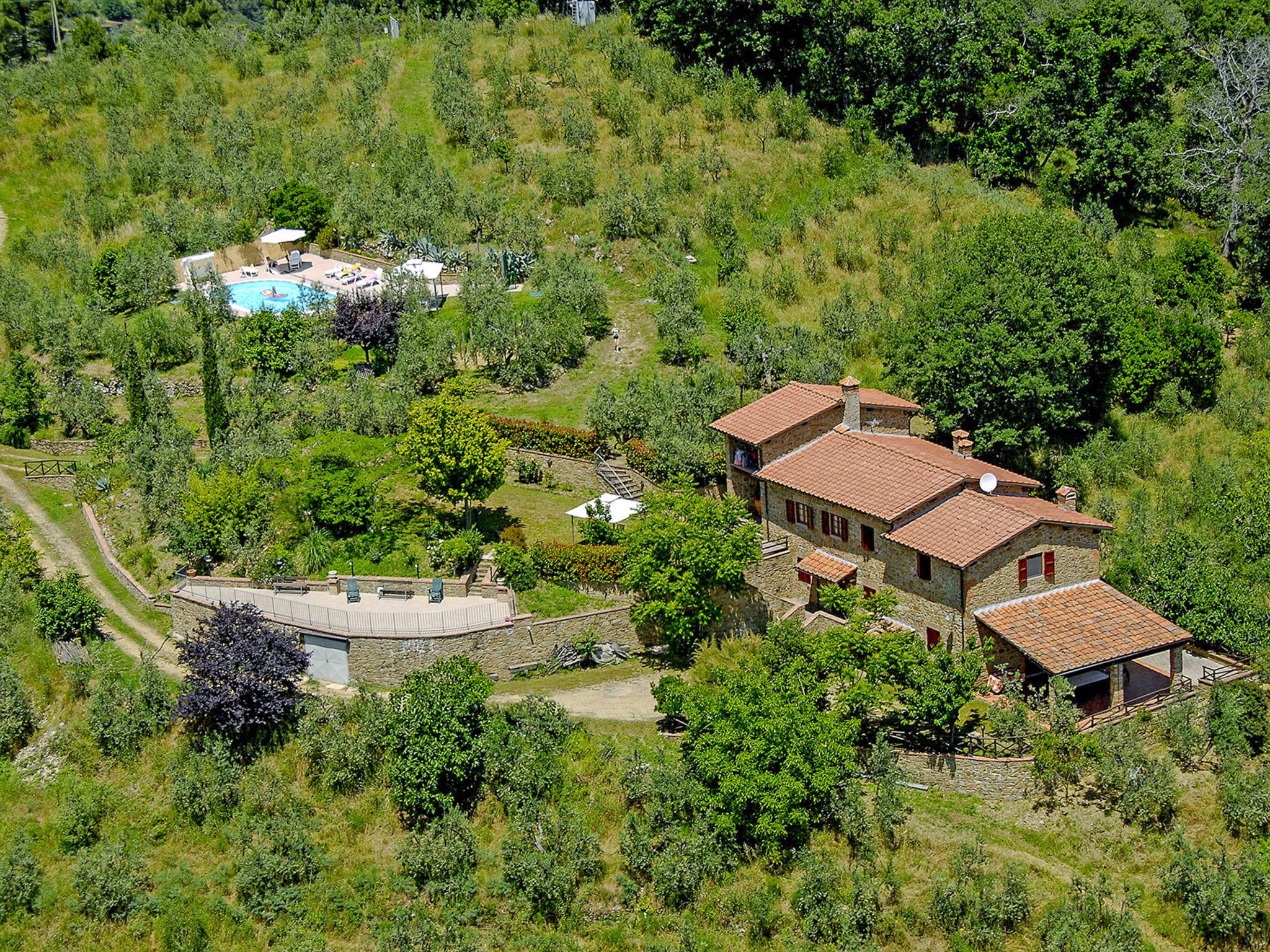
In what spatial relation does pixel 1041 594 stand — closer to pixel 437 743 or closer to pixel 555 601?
pixel 555 601

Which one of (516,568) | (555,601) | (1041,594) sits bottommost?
(555,601)

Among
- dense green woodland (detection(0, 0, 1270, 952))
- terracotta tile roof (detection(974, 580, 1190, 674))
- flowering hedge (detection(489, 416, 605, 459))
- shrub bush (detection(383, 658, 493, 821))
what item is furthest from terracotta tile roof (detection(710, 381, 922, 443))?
shrub bush (detection(383, 658, 493, 821))

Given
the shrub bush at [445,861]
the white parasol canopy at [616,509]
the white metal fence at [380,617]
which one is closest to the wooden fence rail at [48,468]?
the white metal fence at [380,617]

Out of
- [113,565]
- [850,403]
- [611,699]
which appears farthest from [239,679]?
[850,403]

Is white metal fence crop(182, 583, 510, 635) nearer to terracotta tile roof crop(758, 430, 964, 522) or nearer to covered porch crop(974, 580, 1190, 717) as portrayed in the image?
terracotta tile roof crop(758, 430, 964, 522)

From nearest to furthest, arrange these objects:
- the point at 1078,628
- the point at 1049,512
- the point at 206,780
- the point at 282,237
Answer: the point at 206,780, the point at 1078,628, the point at 1049,512, the point at 282,237

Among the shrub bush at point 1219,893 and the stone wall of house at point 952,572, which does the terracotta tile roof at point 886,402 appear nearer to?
the stone wall of house at point 952,572

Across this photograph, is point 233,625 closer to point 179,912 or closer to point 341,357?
point 179,912
